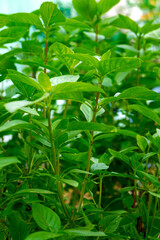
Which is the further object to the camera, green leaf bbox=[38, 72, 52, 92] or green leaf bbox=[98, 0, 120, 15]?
green leaf bbox=[98, 0, 120, 15]

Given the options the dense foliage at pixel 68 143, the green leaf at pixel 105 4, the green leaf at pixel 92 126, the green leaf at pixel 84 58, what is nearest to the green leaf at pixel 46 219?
the dense foliage at pixel 68 143

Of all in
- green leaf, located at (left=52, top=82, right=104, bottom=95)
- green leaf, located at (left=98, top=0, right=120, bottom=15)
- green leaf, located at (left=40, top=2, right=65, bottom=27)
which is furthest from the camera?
green leaf, located at (left=98, top=0, right=120, bottom=15)

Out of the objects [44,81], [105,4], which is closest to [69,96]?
[44,81]

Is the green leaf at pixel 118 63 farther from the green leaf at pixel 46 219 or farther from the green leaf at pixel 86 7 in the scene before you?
the green leaf at pixel 86 7

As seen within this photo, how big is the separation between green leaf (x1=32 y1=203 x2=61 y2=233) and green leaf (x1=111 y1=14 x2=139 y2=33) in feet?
2.03

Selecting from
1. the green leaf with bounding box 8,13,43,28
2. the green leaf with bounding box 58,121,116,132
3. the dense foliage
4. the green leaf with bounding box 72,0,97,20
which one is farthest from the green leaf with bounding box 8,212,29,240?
the green leaf with bounding box 72,0,97,20

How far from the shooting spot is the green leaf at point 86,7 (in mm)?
779

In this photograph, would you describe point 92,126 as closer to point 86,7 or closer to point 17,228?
point 17,228

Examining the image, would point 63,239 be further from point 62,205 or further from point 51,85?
point 51,85

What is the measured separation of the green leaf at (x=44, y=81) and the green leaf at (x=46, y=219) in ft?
0.57

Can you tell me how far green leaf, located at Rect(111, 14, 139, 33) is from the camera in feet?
2.66

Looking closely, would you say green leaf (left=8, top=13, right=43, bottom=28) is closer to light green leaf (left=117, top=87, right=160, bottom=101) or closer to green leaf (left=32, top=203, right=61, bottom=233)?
light green leaf (left=117, top=87, right=160, bottom=101)

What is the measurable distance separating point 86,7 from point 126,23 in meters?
0.14

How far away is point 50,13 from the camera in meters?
0.58
